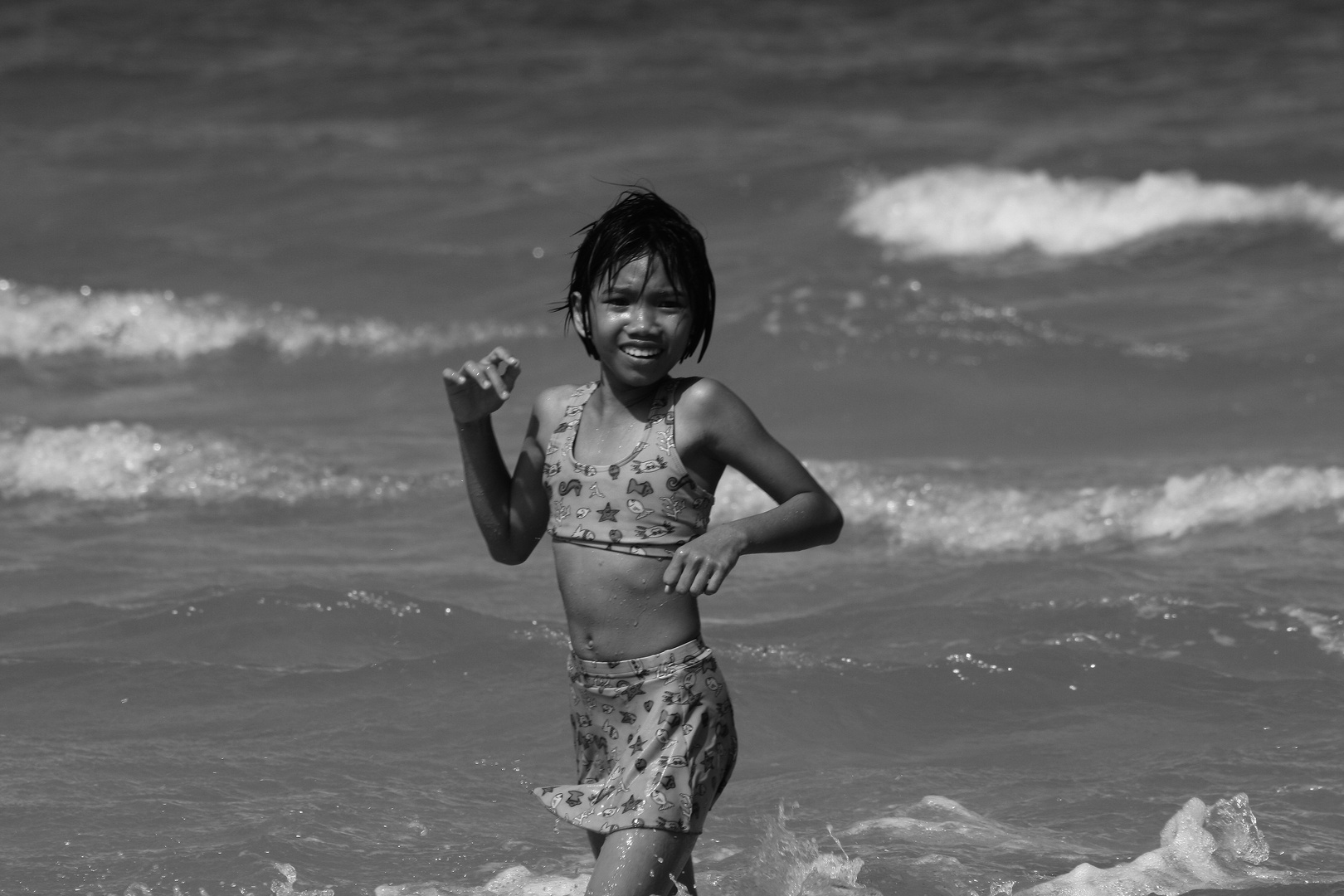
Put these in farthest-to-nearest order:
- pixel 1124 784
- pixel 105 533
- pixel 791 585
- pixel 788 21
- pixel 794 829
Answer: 1. pixel 788 21
2. pixel 105 533
3. pixel 791 585
4. pixel 1124 784
5. pixel 794 829

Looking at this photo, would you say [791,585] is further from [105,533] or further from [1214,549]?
[105,533]

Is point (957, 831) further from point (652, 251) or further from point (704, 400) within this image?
point (652, 251)

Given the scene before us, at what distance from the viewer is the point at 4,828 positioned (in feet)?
13.0

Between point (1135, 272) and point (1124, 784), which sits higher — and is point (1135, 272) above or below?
above

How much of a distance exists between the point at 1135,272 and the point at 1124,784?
7.08 m

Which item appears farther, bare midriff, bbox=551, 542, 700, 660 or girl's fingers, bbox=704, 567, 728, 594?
bare midriff, bbox=551, 542, 700, 660

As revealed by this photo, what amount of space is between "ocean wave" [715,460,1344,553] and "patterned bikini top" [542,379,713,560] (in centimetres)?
302

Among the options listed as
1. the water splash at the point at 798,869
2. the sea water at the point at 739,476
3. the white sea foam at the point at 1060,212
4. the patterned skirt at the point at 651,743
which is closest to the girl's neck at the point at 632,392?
the patterned skirt at the point at 651,743

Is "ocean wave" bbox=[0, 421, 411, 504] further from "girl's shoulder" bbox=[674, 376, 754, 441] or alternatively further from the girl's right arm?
"girl's shoulder" bbox=[674, 376, 754, 441]

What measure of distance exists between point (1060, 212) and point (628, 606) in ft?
31.2

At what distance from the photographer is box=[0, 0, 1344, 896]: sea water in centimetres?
410

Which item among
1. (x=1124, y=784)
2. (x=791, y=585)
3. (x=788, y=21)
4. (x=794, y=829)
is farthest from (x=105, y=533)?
(x=788, y=21)

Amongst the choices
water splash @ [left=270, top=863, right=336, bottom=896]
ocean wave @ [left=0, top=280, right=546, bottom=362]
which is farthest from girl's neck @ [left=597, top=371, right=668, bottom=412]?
ocean wave @ [left=0, top=280, right=546, bottom=362]

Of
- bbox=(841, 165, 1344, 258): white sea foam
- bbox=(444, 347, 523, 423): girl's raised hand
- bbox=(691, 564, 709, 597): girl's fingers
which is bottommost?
bbox=(691, 564, 709, 597): girl's fingers
